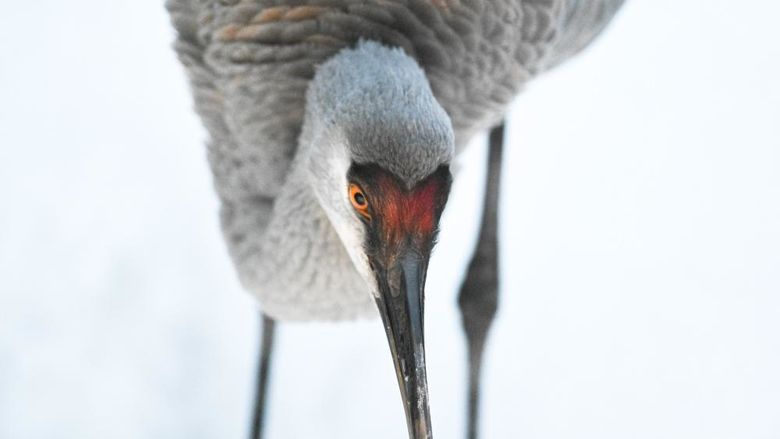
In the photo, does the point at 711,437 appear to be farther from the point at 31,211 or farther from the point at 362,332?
the point at 31,211

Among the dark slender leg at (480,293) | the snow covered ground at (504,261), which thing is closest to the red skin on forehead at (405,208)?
the snow covered ground at (504,261)

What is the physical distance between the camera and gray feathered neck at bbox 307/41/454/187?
175 centimetres

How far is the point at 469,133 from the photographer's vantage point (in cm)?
239

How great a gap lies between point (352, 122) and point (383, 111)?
56 millimetres

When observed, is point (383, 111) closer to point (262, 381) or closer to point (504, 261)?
point (262, 381)

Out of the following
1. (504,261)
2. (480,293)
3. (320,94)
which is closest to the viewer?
(320,94)

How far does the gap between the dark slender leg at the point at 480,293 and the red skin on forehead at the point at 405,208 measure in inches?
45.6

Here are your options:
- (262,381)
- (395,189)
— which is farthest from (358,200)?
(262,381)

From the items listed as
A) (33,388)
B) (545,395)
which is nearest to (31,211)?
(33,388)

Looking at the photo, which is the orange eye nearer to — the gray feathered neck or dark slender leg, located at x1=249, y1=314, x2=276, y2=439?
the gray feathered neck

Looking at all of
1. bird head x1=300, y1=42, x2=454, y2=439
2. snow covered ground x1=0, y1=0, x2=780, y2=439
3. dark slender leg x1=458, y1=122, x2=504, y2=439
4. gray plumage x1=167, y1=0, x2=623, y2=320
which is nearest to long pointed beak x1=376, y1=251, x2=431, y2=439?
bird head x1=300, y1=42, x2=454, y2=439

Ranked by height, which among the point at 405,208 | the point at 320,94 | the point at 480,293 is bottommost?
the point at 405,208

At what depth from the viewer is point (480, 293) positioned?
292cm

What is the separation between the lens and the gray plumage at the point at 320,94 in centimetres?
192
